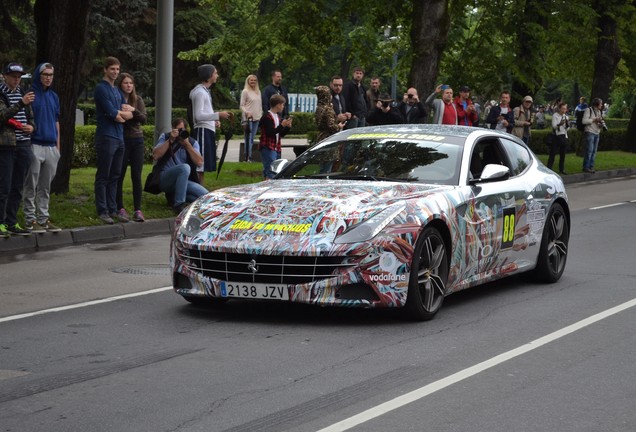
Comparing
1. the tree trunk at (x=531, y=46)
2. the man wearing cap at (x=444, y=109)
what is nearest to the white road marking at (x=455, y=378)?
the man wearing cap at (x=444, y=109)

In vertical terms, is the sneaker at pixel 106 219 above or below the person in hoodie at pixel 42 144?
below

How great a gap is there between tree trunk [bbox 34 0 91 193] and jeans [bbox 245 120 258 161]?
9589mm

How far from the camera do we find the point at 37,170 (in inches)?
600

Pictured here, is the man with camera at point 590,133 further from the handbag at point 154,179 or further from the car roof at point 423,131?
the car roof at point 423,131

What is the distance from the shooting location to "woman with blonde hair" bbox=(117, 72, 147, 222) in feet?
55.7

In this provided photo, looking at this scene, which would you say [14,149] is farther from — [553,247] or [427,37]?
[427,37]

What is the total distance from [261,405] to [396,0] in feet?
84.6

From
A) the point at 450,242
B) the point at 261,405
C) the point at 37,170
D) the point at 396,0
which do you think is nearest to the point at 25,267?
the point at 37,170

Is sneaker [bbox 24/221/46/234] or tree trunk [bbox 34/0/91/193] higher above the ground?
tree trunk [bbox 34/0/91/193]

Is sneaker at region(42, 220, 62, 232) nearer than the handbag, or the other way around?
sneaker at region(42, 220, 62, 232)

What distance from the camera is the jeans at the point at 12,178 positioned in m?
14.7

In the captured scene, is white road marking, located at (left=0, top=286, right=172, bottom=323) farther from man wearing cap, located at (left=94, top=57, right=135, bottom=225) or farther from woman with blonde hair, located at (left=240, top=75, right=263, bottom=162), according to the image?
woman with blonde hair, located at (left=240, top=75, right=263, bottom=162)

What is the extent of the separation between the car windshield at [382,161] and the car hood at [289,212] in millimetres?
351

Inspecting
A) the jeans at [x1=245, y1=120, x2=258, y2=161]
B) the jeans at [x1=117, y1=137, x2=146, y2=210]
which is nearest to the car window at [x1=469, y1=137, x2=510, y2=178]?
the jeans at [x1=117, y1=137, x2=146, y2=210]
